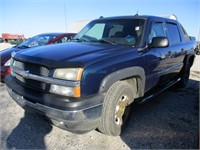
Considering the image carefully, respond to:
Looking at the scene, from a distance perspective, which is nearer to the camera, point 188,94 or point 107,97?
point 107,97

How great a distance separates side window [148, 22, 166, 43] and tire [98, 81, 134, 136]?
115 cm

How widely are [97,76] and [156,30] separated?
2.03 meters

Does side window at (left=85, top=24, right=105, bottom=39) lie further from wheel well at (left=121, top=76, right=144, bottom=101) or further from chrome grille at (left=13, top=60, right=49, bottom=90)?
chrome grille at (left=13, top=60, right=49, bottom=90)

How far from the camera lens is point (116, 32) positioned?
377 centimetres

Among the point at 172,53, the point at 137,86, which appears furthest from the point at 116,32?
the point at 172,53

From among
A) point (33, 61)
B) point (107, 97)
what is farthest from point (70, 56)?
point (107, 97)

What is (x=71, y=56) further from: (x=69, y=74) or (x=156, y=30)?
(x=156, y=30)

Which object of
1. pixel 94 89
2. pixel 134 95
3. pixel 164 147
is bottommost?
pixel 164 147

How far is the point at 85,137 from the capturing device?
9.96 feet

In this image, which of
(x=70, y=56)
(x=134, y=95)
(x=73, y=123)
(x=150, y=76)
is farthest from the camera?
(x=150, y=76)

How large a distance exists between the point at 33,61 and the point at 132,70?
139 centimetres

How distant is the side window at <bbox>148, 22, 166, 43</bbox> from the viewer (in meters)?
3.70

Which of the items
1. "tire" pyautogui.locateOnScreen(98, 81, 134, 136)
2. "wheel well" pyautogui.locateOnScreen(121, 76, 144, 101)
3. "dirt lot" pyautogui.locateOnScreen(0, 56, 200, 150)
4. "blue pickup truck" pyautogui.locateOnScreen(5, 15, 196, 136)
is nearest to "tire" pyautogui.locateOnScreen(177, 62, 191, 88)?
"dirt lot" pyautogui.locateOnScreen(0, 56, 200, 150)

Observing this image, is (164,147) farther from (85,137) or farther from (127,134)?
(85,137)
